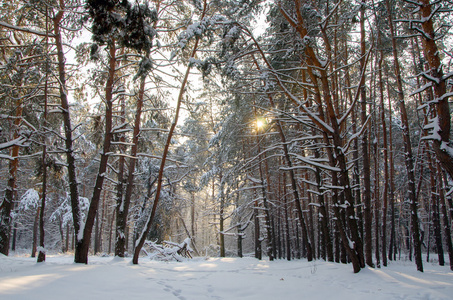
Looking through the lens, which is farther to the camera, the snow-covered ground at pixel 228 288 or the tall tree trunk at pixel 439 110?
the tall tree trunk at pixel 439 110

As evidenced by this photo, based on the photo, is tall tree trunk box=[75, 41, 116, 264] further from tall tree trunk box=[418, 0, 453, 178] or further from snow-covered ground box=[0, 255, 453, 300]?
tall tree trunk box=[418, 0, 453, 178]

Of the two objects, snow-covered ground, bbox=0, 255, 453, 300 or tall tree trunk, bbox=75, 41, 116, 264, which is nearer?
snow-covered ground, bbox=0, 255, 453, 300

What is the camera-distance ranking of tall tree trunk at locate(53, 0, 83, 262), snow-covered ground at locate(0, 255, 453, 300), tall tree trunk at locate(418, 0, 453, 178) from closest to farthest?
snow-covered ground at locate(0, 255, 453, 300) → tall tree trunk at locate(418, 0, 453, 178) → tall tree trunk at locate(53, 0, 83, 262)

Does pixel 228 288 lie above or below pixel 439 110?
below

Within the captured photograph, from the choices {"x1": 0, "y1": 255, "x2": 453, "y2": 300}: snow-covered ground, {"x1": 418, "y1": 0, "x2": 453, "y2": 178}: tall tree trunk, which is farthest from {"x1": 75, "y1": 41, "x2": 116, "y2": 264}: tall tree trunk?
{"x1": 418, "y1": 0, "x2": 453, "y2": 178}: tall tree trunk

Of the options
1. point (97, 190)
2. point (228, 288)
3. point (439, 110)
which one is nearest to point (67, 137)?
point (97, 190)

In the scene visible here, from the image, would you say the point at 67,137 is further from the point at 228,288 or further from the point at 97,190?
the point at 228,288

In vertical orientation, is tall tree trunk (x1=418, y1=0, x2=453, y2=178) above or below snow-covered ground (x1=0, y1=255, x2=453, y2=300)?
above

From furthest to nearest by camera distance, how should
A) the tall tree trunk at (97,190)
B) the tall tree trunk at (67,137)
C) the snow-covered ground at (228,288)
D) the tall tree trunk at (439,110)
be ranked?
the tall tree trunk at (67,137) < the tall tree trunk at (97,190) < the tall tree trunk at (439,110) < the snow-covered ground at (228,288)

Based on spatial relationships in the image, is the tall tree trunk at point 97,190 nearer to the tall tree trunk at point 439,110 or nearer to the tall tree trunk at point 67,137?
the tall tree trunk at point 67,137

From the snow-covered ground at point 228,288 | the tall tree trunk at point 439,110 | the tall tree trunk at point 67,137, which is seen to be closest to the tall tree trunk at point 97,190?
the tall tree trunk at point 67,137

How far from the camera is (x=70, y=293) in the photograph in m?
3.46

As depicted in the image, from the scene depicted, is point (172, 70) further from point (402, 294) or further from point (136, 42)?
point (402, 294)

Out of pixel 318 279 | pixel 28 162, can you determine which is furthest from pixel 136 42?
pixel 28 162
